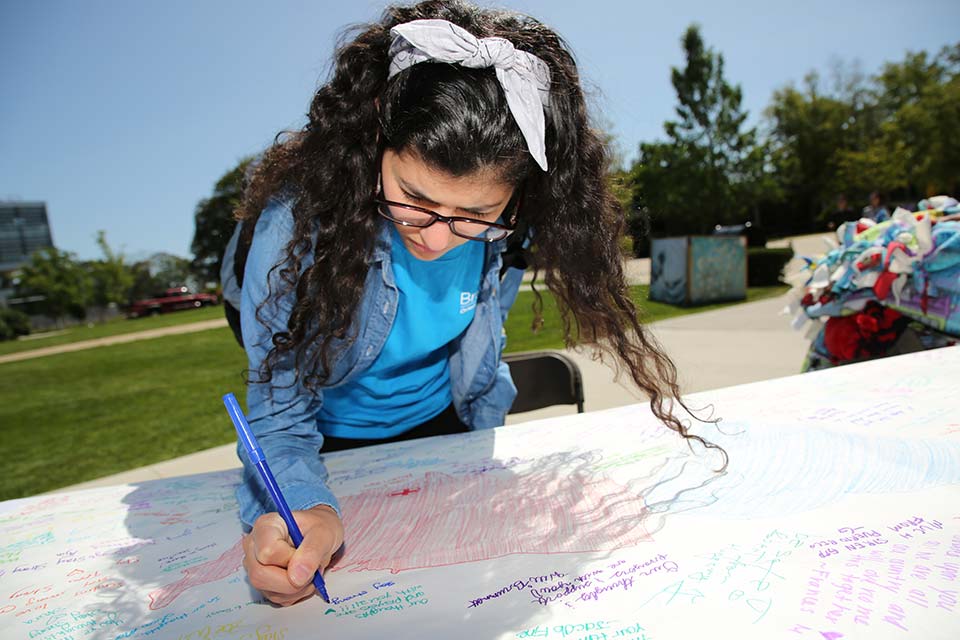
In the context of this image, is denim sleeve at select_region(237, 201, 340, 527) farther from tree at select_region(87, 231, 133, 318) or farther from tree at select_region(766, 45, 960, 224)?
tree at select_region(87, 231, 133, 318)

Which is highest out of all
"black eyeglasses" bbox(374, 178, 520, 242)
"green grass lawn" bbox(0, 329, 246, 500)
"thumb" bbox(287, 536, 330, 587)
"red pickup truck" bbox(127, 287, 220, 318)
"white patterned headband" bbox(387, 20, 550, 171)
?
"white patterned headband" bbox(387, 20, 550, 171)

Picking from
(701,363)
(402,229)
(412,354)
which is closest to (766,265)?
(701,363)

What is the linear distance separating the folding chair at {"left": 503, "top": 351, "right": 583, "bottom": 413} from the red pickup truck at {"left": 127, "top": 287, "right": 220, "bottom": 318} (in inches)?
1085

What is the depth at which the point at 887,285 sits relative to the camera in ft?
6.09

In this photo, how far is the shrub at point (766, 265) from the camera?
11180 mm

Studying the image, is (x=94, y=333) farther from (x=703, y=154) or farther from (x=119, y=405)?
(x=703, y=154)

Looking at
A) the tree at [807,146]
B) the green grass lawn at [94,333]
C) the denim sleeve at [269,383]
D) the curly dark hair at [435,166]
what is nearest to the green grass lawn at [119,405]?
the curly dark hair at [435,166]

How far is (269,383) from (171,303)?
29074 millimetres

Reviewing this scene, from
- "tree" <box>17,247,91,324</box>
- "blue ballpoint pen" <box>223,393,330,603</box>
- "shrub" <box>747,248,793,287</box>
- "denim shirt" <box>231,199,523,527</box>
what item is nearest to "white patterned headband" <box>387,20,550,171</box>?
"denim shirt" <box>231,199,523,527</box>

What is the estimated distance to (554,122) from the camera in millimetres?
1149

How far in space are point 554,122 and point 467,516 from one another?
737mm

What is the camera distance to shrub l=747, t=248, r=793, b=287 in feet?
36.7

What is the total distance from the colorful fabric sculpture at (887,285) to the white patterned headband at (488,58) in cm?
138

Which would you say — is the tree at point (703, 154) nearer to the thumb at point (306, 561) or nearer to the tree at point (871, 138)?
the tree at point (871, 138)
